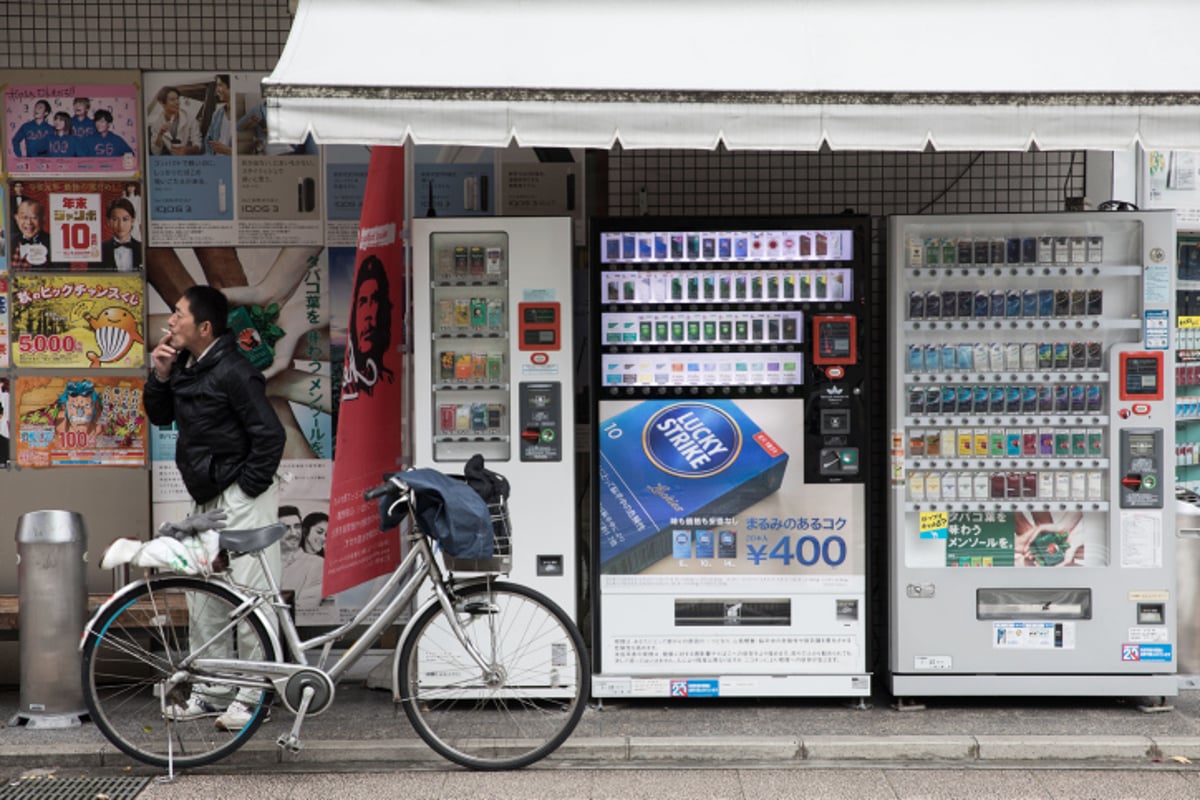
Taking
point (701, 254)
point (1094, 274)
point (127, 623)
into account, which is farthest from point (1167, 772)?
point (127, 623)

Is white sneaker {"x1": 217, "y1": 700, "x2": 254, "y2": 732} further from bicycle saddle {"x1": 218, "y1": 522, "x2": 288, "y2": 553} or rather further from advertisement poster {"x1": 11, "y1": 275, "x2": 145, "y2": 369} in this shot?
advertisement poster {"x1": 11, "y1": 275, "x2": 145, "y2": 369}

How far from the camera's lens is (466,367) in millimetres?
6191

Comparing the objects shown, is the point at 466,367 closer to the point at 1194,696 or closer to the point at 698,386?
the point at 698,386

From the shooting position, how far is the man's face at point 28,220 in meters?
7.04

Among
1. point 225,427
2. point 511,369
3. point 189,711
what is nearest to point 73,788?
point 189,711

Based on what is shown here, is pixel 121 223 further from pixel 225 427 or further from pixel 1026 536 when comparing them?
pixel 1026 536

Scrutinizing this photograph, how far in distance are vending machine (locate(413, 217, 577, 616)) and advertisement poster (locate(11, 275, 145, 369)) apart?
1.97 m

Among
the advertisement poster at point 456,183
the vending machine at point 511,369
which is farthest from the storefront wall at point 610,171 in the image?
the vending machine at point 511,369

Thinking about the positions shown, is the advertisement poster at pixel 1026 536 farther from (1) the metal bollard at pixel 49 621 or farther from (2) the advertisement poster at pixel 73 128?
(2) the advertisement poster at pixel 73 128

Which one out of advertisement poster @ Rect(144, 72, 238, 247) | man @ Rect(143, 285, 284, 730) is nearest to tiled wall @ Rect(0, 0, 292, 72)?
advertisement poster @ Rect(144, 72, 238, 247)

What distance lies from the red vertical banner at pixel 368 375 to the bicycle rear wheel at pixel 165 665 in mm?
873

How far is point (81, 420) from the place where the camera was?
714cm

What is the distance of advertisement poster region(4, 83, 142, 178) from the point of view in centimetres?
698

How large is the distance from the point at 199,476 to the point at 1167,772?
14.6 ft
